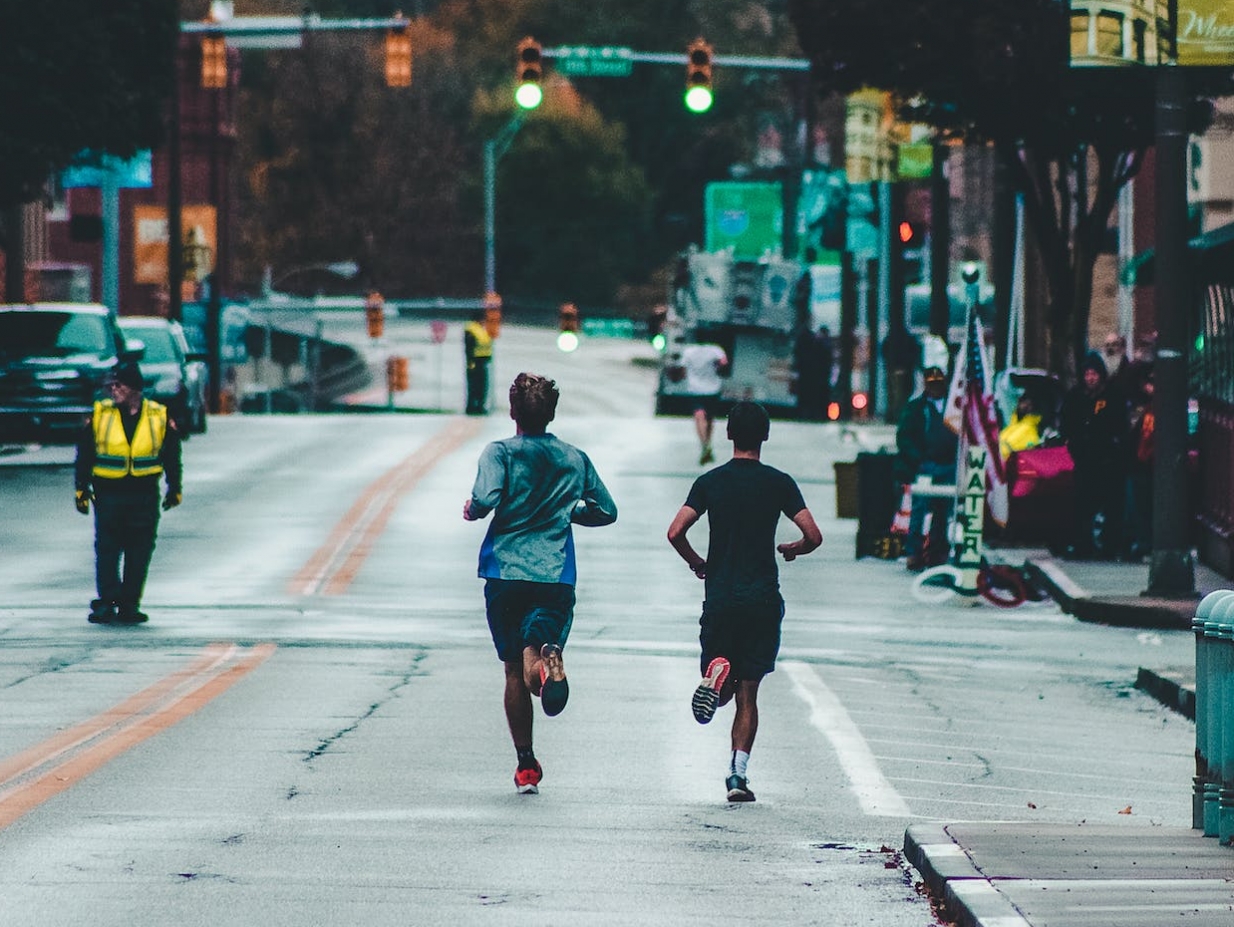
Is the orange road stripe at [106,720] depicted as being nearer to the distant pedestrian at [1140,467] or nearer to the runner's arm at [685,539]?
the runner's arm at [685,539]

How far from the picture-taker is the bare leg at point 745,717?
10953 mm

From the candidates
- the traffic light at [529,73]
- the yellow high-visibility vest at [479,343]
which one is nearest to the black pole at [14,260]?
the traffic light at [529,73]

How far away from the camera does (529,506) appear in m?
11.0

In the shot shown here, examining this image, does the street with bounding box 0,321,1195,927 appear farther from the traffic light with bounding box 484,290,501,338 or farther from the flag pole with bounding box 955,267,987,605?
the traffic light with bounding box 484,290,501,338

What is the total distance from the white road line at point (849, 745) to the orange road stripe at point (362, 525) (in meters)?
6.28

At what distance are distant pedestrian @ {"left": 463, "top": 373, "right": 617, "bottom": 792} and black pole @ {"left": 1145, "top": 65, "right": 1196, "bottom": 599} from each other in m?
10.8

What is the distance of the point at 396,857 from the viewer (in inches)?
362

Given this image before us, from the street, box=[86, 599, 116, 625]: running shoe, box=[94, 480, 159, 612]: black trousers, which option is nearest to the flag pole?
the street

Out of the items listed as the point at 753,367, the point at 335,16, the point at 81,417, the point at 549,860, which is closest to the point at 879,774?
the point at 549,860

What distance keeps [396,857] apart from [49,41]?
25868 millimetres

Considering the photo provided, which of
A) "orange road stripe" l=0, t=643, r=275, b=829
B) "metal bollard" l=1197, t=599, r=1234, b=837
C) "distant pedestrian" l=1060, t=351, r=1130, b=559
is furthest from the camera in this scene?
"distant pedestrian" l=1060, t=351, r=1130, b=559

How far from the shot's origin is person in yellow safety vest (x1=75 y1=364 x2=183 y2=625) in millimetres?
Answer: 18203

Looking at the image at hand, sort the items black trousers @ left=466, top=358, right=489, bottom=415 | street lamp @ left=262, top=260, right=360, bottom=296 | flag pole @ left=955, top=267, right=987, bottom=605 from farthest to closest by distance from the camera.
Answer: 1. street lamp @ left=262, top=260, right=360, bottom=296
2. black trousers @ left=466, top=358, right=489, bottom=415
3. flag pole @ left=955, top=267, right=987, bottom=605

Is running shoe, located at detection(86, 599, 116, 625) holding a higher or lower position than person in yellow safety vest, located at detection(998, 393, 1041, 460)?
lower
